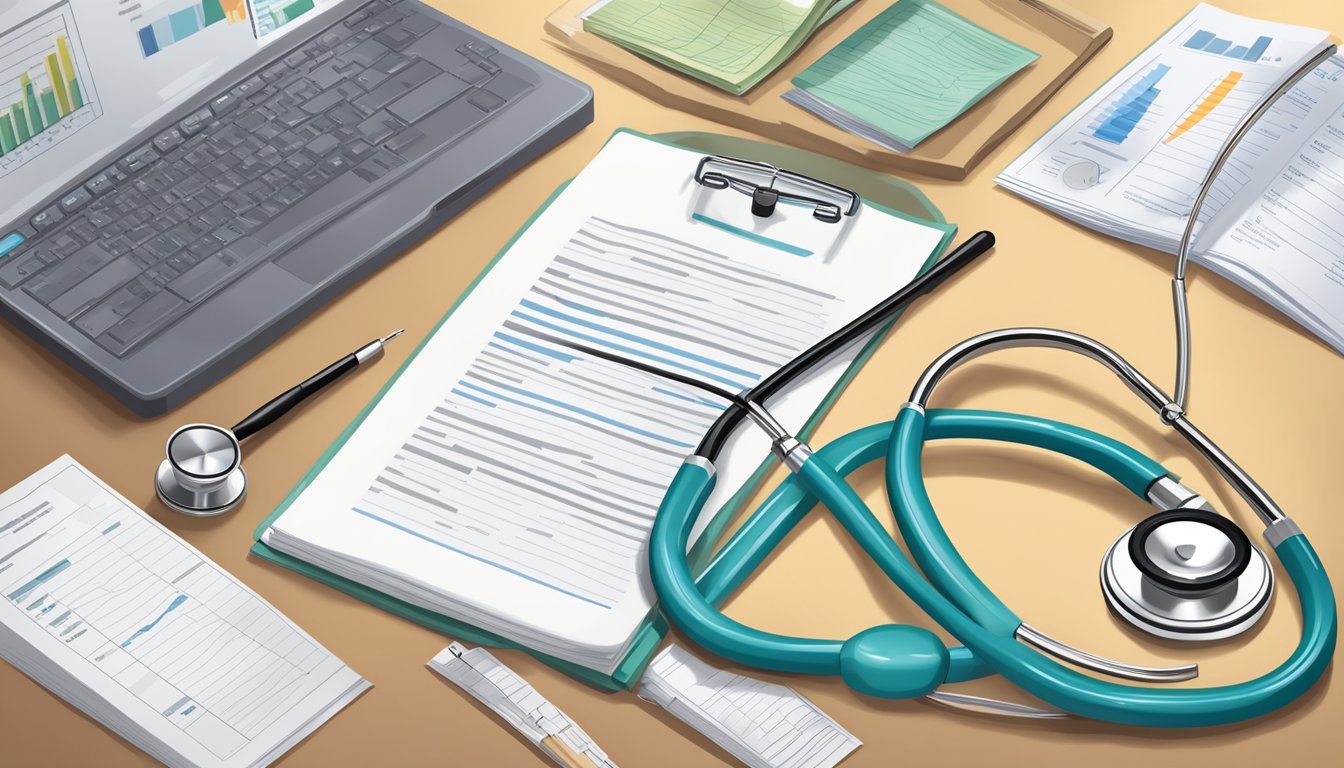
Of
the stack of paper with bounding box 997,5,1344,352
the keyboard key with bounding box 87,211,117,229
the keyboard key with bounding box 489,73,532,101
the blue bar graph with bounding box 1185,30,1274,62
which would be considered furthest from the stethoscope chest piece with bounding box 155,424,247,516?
the blue bar graph with bounding box 1185,30,1274,62

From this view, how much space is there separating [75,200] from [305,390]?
28cm

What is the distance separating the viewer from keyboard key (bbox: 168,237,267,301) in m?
1.10

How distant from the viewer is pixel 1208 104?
132 centimetres

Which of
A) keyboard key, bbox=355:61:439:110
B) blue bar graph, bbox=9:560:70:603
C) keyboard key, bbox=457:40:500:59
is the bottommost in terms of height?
blue bar graph, bbox=9:560:70:603

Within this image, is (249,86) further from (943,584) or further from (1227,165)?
(1227,165)

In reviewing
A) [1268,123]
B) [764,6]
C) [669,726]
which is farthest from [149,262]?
[1268,123]

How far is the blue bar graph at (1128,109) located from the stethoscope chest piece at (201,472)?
0.85m

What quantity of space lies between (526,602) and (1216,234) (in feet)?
2.29

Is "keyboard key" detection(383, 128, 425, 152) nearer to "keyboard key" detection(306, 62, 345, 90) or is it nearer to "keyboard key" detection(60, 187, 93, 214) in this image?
"keyboard key" detection(306, 62, 345, 90)

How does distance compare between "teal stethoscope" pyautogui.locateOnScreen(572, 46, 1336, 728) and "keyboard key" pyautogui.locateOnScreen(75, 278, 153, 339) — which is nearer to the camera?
"teal stethoscope" pyautogui.locateOnScreen(572, 46, 1336, 728)

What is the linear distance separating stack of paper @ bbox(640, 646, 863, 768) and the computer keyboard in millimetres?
501

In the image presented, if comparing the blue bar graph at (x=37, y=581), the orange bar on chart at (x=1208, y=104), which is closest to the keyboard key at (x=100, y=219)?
the blue bar graph at (x=37, y=581)

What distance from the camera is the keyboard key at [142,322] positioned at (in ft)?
3.48

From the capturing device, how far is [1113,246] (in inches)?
47.9
